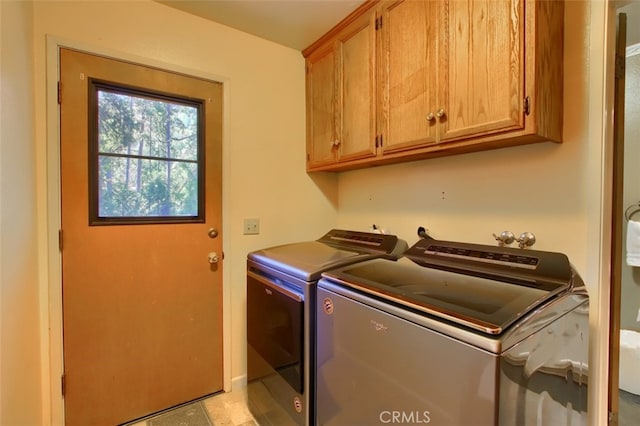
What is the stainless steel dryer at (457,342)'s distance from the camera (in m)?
0.77

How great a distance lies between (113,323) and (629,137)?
3694 mm

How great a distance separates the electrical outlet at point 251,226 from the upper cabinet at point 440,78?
2.12 ft

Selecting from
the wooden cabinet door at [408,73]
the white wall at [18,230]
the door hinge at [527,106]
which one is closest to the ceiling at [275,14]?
the wooden cabinet door at [408,73]

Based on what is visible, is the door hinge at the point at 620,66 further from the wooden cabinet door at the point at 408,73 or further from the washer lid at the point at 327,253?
the washer lid at the point at 327,253

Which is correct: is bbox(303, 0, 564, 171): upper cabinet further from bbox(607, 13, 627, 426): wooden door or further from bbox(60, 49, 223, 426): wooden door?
bbox(60, 49, 223, 426): wooden door

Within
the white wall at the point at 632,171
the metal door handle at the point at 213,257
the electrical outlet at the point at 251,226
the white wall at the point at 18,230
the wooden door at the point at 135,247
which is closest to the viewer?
the white wall at the point at 18,230

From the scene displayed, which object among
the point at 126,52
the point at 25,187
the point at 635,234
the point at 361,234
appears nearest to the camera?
the point at 25,187

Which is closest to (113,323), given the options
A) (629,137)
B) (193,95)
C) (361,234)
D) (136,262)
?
(136,262)

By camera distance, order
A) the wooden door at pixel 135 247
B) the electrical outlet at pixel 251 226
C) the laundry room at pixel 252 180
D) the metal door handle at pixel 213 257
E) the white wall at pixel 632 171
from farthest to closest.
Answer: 1. the white wall at pixel 632 171
2. the electrical outlet at pixel 251 226
3. the metal door handle at pixel 213 257
4. the wooden door at pixel 135 247
5. the laundry room at pixel 252 180

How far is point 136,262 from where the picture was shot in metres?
1.72

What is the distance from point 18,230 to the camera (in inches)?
47.3

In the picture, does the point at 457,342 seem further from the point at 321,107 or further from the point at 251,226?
the point at 321,107

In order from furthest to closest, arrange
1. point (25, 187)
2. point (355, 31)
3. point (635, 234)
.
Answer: point (635, 234) < point (355, 31) < point (25, 187)

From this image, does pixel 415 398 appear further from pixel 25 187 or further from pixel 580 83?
pixel 25 187
